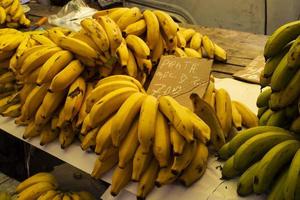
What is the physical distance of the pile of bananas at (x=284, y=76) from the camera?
3.46ft

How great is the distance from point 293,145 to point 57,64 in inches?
33.4

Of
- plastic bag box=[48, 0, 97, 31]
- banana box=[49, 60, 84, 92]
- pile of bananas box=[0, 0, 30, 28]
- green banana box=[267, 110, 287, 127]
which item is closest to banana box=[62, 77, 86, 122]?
banana box=[49, 60, 84, 92]

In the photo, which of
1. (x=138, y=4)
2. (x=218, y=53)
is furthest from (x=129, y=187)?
(x=138, y=4)

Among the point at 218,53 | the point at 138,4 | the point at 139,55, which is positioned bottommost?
the point at 138,4

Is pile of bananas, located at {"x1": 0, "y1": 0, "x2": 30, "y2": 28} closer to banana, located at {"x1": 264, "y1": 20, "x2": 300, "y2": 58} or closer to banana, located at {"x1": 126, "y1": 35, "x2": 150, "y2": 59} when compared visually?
banana, located at {"x1": 126, "y1": 35, "x2": 150, "y2": 59}

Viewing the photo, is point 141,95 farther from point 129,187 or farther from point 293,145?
point 293,145

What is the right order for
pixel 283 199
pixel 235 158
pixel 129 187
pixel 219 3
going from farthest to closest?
pixel 219 3 → pixel 129 187 → pixel 235 158 → pixel 283 199

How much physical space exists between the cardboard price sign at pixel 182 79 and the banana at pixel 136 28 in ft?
0.75

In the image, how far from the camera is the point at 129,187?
4.11ft

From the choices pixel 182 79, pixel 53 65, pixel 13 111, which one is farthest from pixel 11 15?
pixel 182 79

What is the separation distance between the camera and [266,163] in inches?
40.8

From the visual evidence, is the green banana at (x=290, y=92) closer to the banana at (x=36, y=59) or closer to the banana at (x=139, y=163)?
the banana at (x=139, y=163)

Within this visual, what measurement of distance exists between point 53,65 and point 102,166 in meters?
0.41

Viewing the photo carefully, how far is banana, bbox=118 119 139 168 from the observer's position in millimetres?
1200
